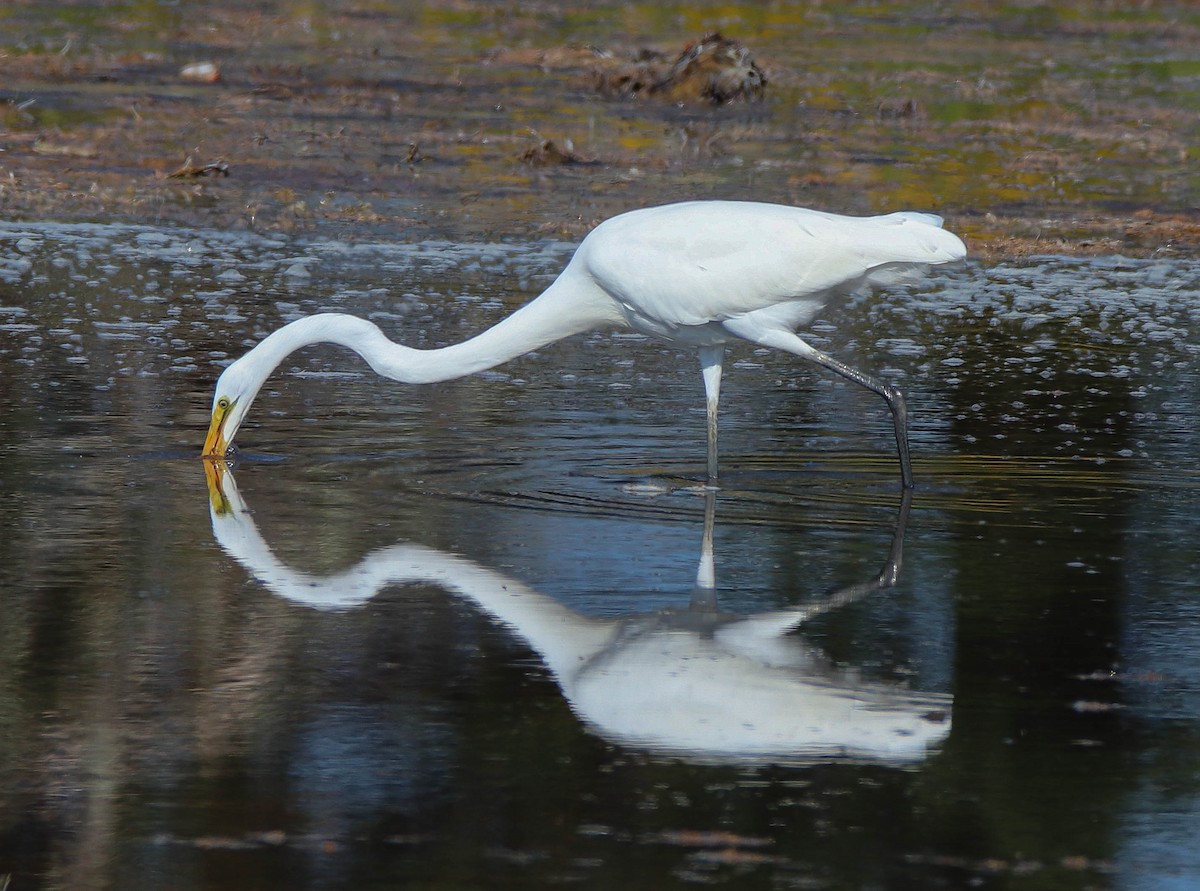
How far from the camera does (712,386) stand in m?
8.86

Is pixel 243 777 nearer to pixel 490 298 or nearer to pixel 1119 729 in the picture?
pixel 1119 729

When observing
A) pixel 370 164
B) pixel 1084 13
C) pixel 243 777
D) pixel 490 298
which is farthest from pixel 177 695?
pixel 1084 13

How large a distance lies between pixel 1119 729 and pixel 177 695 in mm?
2573

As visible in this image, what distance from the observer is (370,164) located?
60.5 ft

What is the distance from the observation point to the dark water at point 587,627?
4586 mm

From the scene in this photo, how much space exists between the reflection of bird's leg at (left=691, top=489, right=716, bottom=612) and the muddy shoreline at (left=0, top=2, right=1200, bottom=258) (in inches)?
315

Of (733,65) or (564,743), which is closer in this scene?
→ (564,743)

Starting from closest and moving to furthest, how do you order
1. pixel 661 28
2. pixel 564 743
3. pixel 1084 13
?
pixel 564 743, pixel 661 28, pixel 1084 13

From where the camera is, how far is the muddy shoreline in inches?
658

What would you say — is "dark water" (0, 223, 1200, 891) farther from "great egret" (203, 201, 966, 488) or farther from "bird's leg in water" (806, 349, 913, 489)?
"great egret" (203, 201, 966, 488)

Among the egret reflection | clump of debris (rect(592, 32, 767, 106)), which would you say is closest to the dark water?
the egret reflection

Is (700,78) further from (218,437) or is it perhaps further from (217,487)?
(217,487)

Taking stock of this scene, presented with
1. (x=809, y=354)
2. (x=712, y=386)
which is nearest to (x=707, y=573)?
(x=712, y=386)

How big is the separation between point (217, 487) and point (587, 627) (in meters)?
2.52
